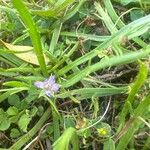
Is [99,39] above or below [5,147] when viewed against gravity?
above

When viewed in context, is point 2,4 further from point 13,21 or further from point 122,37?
point 122,37

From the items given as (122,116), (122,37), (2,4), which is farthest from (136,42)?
(2,4)

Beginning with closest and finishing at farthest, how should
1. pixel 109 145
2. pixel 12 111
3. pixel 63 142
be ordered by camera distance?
pixel 63 142 < pixel 109 145 < pixel 12 111

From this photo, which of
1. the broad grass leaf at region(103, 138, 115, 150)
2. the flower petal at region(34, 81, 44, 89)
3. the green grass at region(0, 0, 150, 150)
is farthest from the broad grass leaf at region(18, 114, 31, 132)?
the broad grass leaf at region(103, 138, 115, 150)

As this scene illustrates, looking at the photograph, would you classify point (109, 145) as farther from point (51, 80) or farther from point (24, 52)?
point (24, 52)

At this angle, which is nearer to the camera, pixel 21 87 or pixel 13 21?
pixel 21 87

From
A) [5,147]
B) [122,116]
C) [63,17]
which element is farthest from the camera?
[63,17]

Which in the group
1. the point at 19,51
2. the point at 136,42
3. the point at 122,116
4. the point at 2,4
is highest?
the point at 2,4

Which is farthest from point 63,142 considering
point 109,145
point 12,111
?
point 12,111
